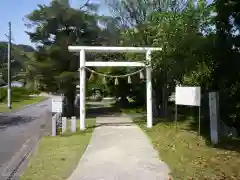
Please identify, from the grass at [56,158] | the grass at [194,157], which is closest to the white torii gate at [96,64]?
the grass at [56,158]

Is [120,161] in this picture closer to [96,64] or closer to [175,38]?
[96,64]

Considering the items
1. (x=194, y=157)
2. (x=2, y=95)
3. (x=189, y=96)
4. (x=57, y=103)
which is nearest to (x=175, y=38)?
(x=189, y=96)

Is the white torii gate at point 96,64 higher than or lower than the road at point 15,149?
higher

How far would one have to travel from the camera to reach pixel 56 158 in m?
9.90

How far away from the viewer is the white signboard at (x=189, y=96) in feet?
43.6

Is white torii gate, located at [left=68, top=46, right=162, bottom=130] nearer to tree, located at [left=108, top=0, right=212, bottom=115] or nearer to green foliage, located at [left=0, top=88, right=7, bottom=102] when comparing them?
tree, located at [left=108, top=0, right=212, bottom=115]

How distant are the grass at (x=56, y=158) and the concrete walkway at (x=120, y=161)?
0.25 m

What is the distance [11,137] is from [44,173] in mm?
7484

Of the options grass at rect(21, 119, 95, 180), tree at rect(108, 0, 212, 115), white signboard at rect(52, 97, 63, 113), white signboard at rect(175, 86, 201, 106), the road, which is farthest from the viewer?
white signboard at rect(52, 97, 63, 113)

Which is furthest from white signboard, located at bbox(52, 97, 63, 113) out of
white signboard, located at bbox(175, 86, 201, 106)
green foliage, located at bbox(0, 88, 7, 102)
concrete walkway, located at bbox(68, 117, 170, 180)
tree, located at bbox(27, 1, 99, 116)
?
green foliage, located at bbox(0, 88, 7, 102)

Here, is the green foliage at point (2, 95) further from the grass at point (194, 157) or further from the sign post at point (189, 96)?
the sign post at point (189, 96)

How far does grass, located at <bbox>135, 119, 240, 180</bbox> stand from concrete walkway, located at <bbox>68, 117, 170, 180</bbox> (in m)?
0.33

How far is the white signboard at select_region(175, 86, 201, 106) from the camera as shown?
13.3 metres

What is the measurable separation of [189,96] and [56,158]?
20.4 feet
